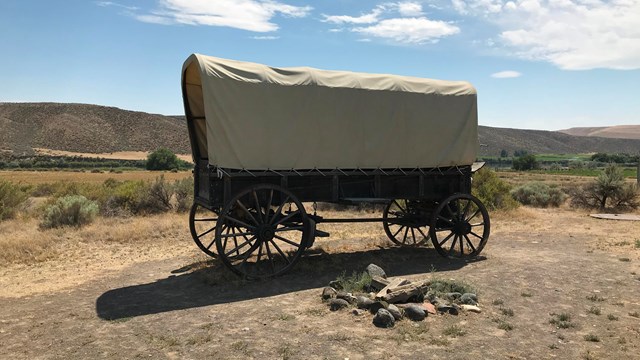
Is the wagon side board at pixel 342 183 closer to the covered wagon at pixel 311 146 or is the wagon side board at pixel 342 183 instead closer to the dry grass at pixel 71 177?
the covered wagon at pixel 311 146

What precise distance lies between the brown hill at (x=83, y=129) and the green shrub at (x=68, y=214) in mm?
58175

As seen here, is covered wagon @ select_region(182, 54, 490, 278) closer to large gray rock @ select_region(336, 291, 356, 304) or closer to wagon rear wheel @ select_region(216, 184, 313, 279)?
wagon rear wheel @ select_region(216, 184, 313, 279)

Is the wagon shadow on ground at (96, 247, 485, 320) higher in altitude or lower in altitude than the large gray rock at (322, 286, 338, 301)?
lower

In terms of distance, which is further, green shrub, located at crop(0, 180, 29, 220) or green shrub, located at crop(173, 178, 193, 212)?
green shrub, located at crop(173, 178, 193, 212)

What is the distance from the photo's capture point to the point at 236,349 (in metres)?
4.56

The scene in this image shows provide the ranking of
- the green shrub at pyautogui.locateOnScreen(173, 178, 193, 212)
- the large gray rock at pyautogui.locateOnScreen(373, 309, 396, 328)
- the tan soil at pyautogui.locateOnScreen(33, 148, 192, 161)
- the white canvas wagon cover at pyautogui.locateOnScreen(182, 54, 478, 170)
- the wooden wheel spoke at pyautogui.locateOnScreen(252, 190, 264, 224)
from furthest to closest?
the tan soil at pyautogui.locateOnScreen(33, 148, 192, 161) < the green shrub at pyautogui.locateOnScreen(173, 178, 193, 212) < the wooden wheel spoke at pyautogui.locateOnScreen(252, 190, 264, 224) < the white canvas wagon cover at pyautogui.locateOnScreen(182, 54, 478, 170) < the large gray rock at pyautogui.locateOnScreen(373, 309, 396, 328)

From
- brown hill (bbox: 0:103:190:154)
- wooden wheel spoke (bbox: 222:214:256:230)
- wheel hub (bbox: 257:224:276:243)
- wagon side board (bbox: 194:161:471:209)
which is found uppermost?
brown hill (bbox: 0:103:190:154)

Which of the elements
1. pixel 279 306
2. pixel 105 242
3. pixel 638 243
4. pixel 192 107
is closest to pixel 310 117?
pixel 192 107

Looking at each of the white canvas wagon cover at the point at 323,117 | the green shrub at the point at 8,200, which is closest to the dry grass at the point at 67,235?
the green shrub at the point at 8,200

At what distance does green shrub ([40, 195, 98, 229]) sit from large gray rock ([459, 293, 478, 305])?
30.9ft

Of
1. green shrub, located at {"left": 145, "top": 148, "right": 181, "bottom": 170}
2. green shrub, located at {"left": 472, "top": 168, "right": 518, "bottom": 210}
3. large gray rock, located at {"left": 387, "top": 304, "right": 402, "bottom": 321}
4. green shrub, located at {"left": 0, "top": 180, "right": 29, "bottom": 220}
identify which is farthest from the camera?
green shrub, located at {"left": 145, "top": 148, "right": 181, "bottom": 170}

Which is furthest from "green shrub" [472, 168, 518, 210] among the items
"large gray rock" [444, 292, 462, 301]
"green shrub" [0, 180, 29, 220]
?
"green shrub" [0, 180, 29, 220]

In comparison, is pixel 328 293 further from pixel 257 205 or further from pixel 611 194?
pixel 611 194

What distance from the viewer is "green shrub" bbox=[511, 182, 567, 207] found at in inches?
757
